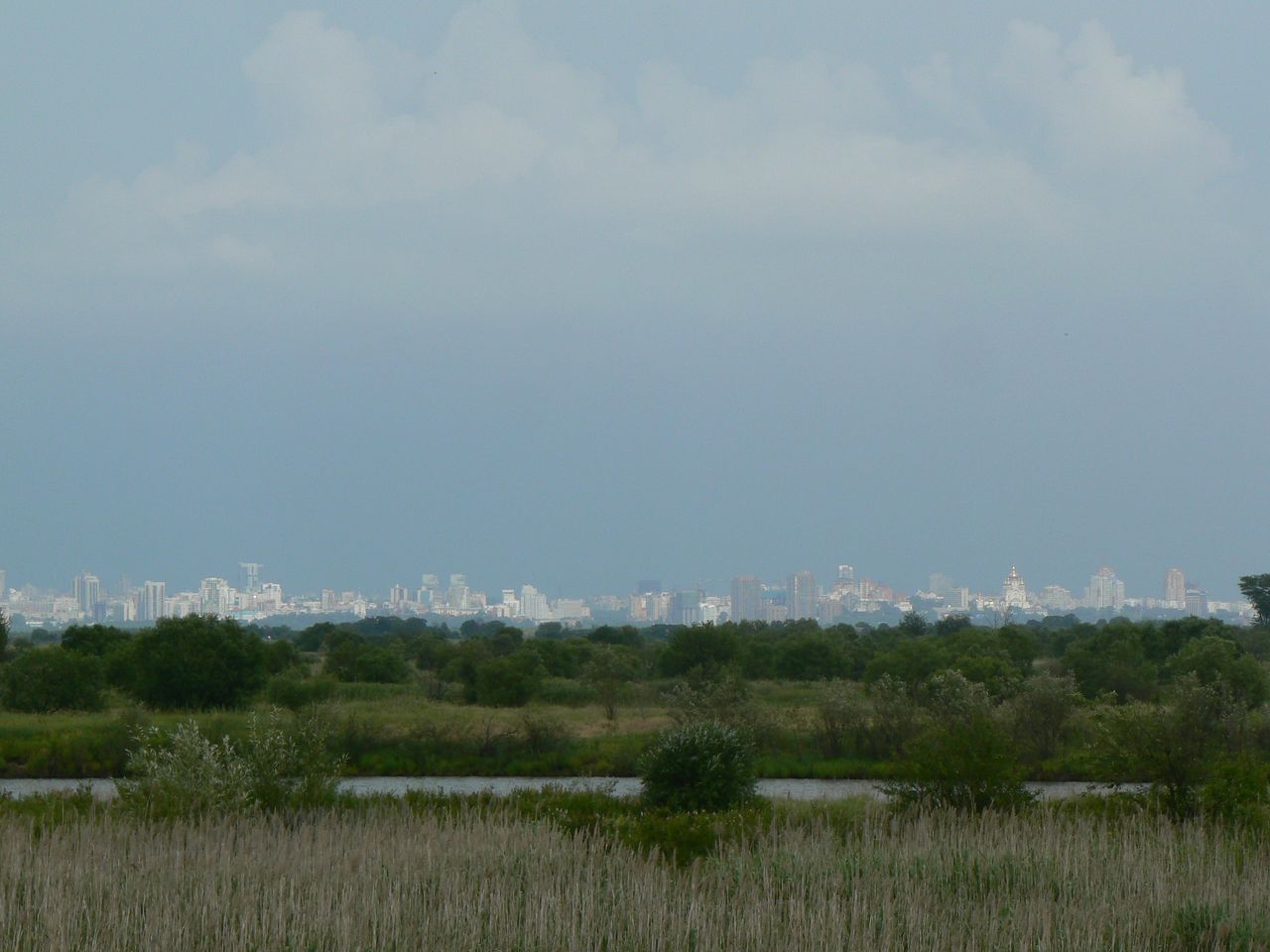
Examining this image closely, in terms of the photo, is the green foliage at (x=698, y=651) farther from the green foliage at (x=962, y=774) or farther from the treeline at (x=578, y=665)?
the green foliage at (x=962, y=774)

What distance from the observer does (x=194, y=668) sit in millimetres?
40438

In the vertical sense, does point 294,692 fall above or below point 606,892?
below

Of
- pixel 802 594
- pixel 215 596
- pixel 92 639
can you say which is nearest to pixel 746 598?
pixel 802 594

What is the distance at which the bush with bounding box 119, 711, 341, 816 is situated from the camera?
49.4 ft

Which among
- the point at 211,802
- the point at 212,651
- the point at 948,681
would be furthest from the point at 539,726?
the point at 211,802

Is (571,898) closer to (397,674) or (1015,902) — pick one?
(1015,902)

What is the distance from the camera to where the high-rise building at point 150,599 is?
189 metres

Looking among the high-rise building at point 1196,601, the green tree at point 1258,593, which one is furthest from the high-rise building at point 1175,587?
the green tree at point 1258,593

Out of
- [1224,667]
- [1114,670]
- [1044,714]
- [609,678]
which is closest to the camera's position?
[1044,714]

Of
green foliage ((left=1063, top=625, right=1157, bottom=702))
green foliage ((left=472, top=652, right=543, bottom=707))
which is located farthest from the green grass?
green foliage ((left=1063, top=625, right=1157, bottom=702))

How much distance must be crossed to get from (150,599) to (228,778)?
191m

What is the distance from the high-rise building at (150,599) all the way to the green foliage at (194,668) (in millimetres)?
156695

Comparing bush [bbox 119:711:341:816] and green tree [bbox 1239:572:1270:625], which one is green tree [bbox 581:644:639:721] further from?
green tree [bbox 1239:572:1270:625]

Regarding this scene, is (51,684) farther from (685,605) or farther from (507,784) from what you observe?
(685,605)
